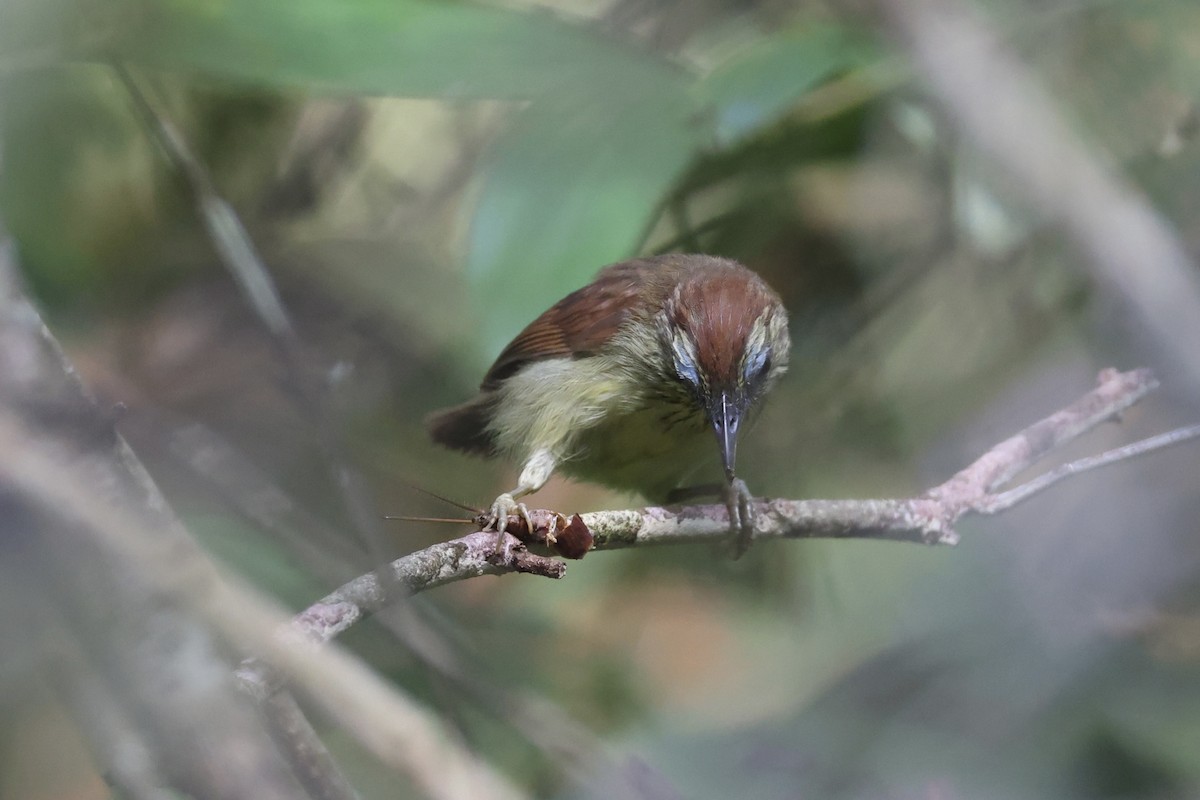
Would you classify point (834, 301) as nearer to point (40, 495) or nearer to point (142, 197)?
point (142, 197)

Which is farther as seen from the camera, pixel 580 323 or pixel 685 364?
Answer: pixel 580 323

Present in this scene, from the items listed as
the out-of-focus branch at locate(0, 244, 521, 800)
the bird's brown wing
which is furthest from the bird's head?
the out-of-focus branch at locate(0, 244, 521, 800)

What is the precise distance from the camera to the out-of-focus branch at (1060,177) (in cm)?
167

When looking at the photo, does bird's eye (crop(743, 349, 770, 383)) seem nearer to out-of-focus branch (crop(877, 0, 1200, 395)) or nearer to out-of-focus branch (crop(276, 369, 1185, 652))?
out-of-focus branch (crop(276, 369, 1185, 652))

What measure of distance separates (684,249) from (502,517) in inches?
81.9

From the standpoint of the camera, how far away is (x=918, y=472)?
3432mm

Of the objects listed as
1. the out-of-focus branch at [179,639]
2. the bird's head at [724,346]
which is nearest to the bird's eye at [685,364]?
the bird's head at [724,346]

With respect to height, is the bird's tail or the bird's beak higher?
the bird's tail

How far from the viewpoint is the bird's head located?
9.00ft

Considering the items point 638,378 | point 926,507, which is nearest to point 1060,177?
point 926,507

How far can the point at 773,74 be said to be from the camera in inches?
132

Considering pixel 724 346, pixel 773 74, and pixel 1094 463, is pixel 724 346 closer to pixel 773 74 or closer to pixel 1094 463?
pixel 1094 463

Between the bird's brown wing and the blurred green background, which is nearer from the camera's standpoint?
the blurred green background

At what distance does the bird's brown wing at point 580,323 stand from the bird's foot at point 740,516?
1.93 ft
